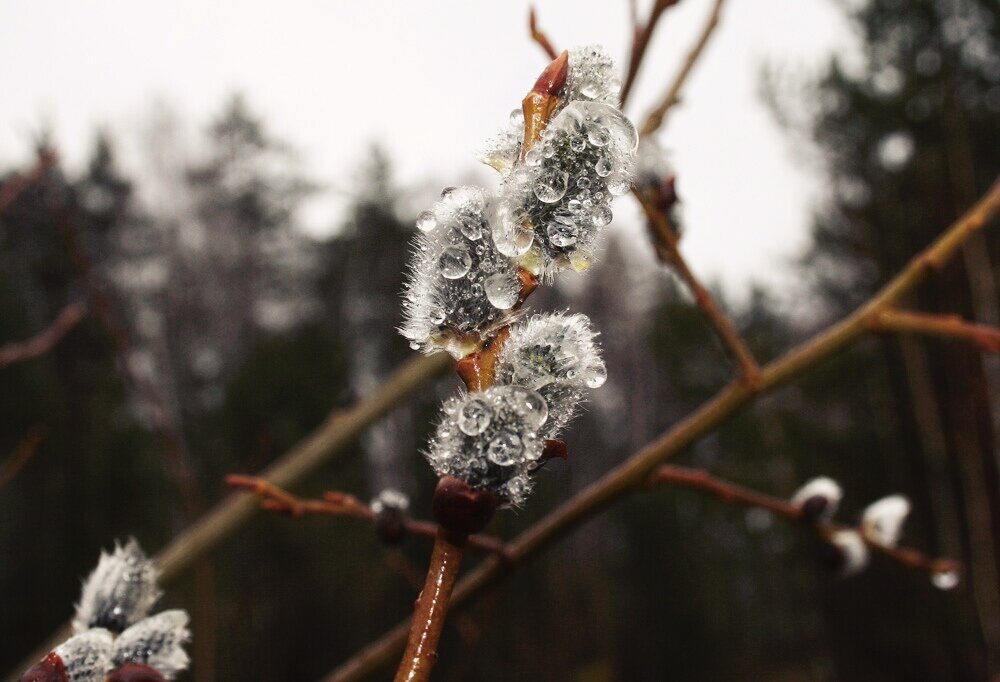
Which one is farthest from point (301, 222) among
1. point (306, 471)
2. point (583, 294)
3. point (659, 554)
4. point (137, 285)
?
point (306, 471)

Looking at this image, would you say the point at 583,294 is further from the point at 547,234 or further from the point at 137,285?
the point at 547,234

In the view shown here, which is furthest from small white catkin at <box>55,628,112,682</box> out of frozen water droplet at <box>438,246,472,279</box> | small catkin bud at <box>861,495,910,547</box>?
small catkin bud at <box>861,495,910,547</box>

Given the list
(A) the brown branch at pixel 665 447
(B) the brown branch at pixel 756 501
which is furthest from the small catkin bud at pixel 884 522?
(A) the brown branch at pixel 665 447

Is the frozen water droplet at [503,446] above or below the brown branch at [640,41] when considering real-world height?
below

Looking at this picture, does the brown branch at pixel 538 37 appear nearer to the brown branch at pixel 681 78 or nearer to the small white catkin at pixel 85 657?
the brown branch at pixel 681 78

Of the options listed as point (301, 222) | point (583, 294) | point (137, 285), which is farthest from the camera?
point (583, 294)

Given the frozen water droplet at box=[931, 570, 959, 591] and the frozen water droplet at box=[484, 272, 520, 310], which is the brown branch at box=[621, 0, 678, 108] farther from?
the frozen water droplet at box=[931, 570, 959, 591]
